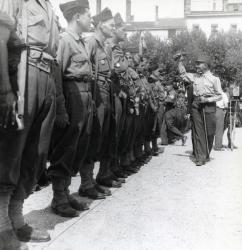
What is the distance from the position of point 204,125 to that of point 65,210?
5971mm

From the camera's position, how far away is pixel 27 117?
13.0 ft

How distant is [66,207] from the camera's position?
5164mm

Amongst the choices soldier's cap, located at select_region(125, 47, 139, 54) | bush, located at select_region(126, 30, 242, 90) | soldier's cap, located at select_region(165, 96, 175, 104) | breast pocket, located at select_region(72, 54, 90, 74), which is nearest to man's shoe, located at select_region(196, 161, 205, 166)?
soldier's cap, located at select_region(125, 47, 139, 54)

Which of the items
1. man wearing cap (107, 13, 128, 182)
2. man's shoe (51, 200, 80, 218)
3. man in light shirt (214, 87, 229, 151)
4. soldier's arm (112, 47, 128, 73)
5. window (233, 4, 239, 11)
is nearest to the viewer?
man's shoe (51, 200, 80, 218)

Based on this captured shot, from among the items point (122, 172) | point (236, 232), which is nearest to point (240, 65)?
point (122, 172)

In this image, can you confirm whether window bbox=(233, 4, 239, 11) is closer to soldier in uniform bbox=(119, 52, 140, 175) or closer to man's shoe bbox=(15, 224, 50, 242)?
soldier in uniform bbox=(119, 52, 140, 175)

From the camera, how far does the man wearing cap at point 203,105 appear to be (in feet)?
34.2

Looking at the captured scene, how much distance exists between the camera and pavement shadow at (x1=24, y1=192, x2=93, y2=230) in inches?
188

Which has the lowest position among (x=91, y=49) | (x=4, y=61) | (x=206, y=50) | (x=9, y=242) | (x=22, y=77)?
(x=9, y=242)

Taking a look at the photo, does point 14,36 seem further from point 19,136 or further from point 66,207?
point 66,207

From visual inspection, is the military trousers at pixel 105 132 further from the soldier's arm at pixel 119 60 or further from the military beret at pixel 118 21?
the military beret at pixel 118 21

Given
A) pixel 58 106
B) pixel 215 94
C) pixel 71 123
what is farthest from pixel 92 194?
pixel 215 94

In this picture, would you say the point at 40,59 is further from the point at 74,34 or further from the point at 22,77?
the point at 74,34

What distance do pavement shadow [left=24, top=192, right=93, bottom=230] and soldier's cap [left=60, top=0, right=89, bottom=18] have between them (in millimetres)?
2170
